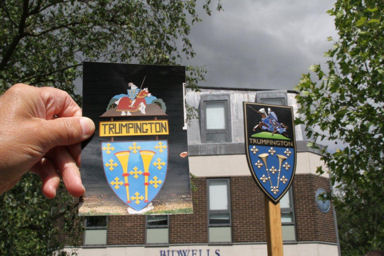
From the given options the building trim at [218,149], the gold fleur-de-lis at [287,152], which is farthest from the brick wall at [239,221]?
the gold fleur-de-lis at [287,152]

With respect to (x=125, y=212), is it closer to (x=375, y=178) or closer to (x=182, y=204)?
(x=182, y=204)

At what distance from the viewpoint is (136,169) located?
230 centimetres

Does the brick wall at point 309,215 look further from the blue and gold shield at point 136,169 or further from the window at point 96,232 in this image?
the blue and gold shield at point 136,169

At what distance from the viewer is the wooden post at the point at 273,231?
7211 mm

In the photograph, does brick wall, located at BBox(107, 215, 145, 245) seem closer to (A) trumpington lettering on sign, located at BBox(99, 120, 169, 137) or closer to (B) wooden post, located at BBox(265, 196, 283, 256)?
(B) wooden post, located at BBox(265, 196, 283, 256)

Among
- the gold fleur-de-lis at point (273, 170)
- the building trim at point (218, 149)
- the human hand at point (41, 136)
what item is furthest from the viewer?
the building trim at point (218, 149)

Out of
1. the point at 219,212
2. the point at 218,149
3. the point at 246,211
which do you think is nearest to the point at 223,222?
the point at 219,212

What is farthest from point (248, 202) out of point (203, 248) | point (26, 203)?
point (26, 203)

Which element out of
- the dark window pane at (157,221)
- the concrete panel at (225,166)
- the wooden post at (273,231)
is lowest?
the wooden post at (273,231)

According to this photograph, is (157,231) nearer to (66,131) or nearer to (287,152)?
(287,152)

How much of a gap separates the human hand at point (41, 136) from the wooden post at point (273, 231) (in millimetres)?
6087

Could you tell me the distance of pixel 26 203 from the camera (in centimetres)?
804

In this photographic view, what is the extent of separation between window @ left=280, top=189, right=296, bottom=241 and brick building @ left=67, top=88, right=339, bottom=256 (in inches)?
1.8

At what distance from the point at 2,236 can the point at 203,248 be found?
12.1 metres
